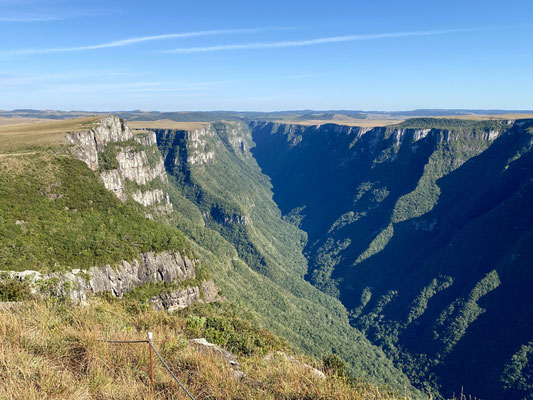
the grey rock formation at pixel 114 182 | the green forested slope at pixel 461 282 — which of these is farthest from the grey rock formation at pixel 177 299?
the green forested slope at pixel 461 282

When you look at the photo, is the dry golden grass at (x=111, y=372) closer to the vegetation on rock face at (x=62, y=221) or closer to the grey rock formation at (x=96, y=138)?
the vegetation on rock face at (x=62, y=221)

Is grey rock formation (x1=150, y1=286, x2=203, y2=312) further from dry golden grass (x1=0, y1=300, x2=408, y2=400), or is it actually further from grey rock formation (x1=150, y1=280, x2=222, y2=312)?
→ dry golden grass (x1=0, y1=300, x2=408, y2=400)

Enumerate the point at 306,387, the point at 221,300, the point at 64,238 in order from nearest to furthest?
1. the point at 306,387
2. the point at 64,238
3. the point at 221,300

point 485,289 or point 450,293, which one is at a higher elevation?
point 485,289

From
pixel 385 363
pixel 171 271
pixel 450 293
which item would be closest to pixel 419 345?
pixel 385 363

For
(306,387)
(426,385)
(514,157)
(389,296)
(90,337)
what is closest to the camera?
(306,387)

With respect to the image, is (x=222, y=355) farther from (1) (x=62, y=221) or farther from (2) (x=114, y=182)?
(2) (x=114, y=182)

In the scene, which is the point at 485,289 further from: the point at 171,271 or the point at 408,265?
the point at 171,271

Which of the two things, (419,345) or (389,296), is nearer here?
(419,345)
